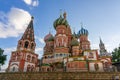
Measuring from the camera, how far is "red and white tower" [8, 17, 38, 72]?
3356 centimetres

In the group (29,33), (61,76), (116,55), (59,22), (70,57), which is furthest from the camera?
(116,55)

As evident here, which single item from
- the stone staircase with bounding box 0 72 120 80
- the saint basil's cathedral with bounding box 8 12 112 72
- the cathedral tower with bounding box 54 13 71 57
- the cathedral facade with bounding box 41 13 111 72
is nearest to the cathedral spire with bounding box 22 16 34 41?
the saint basil's cathedral with bounding box 8 12 112 72

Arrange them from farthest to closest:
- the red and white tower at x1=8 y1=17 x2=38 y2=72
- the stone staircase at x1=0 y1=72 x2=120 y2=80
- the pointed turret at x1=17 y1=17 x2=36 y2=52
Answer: the pointed turret at x1=17 y1=17 x2=36 y2=52 → the red and white tower at x1=8 y1=17 x2=38 y2=72 → the stone staircase at x1=0 y1=72 x2=120 y2=80

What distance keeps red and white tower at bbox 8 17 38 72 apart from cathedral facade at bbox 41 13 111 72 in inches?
147

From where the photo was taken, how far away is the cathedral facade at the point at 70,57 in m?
29.1

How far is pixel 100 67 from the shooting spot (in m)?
29.1

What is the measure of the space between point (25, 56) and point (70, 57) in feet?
43.4

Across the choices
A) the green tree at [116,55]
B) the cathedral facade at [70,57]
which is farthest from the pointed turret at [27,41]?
the green tree at [116,55]

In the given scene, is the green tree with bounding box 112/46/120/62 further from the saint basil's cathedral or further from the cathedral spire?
the cathedral spire

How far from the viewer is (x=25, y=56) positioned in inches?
1373

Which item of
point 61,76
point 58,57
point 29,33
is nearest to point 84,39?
point 58,57

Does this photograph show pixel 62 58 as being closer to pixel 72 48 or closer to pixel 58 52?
pixel 58 52

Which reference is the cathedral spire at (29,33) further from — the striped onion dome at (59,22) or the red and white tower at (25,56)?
the striped onion dome at (59,22)

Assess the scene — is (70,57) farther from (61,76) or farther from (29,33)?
(29,33)
